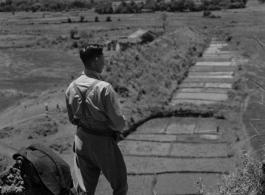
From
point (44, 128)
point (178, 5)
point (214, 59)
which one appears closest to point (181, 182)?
point (44, 128)

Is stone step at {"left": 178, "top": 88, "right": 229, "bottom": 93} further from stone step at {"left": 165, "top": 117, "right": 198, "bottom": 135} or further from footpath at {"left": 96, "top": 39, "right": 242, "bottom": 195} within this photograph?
stone step at {"left": 165, "top": 117, "right": 198, "bottom": 135}

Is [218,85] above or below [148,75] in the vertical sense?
below

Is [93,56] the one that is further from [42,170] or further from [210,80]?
[210,80]

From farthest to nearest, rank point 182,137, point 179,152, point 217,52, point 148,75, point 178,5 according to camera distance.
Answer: point 178,5
point 217,52
point 148,75
point 182,137
point 179,152

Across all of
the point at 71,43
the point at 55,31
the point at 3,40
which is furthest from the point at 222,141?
the point at 55,31

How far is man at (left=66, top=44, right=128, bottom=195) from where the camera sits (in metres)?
3.53

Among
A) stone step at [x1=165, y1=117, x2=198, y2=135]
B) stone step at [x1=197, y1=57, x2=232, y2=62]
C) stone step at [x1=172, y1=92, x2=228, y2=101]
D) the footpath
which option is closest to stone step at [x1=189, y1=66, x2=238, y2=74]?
stone step at [x1=197, y1=57, x2=232, y2=62]

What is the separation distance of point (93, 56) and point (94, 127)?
1.93 ft

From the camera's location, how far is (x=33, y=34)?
4031 centimetres

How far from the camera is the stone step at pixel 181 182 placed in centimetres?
906

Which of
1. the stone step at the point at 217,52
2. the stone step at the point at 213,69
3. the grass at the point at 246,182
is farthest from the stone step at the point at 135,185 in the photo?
the stone step at the point at 217,52

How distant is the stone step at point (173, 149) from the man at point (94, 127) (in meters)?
7.53

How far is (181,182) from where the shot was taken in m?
9.59

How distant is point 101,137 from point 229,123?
10.1 m
